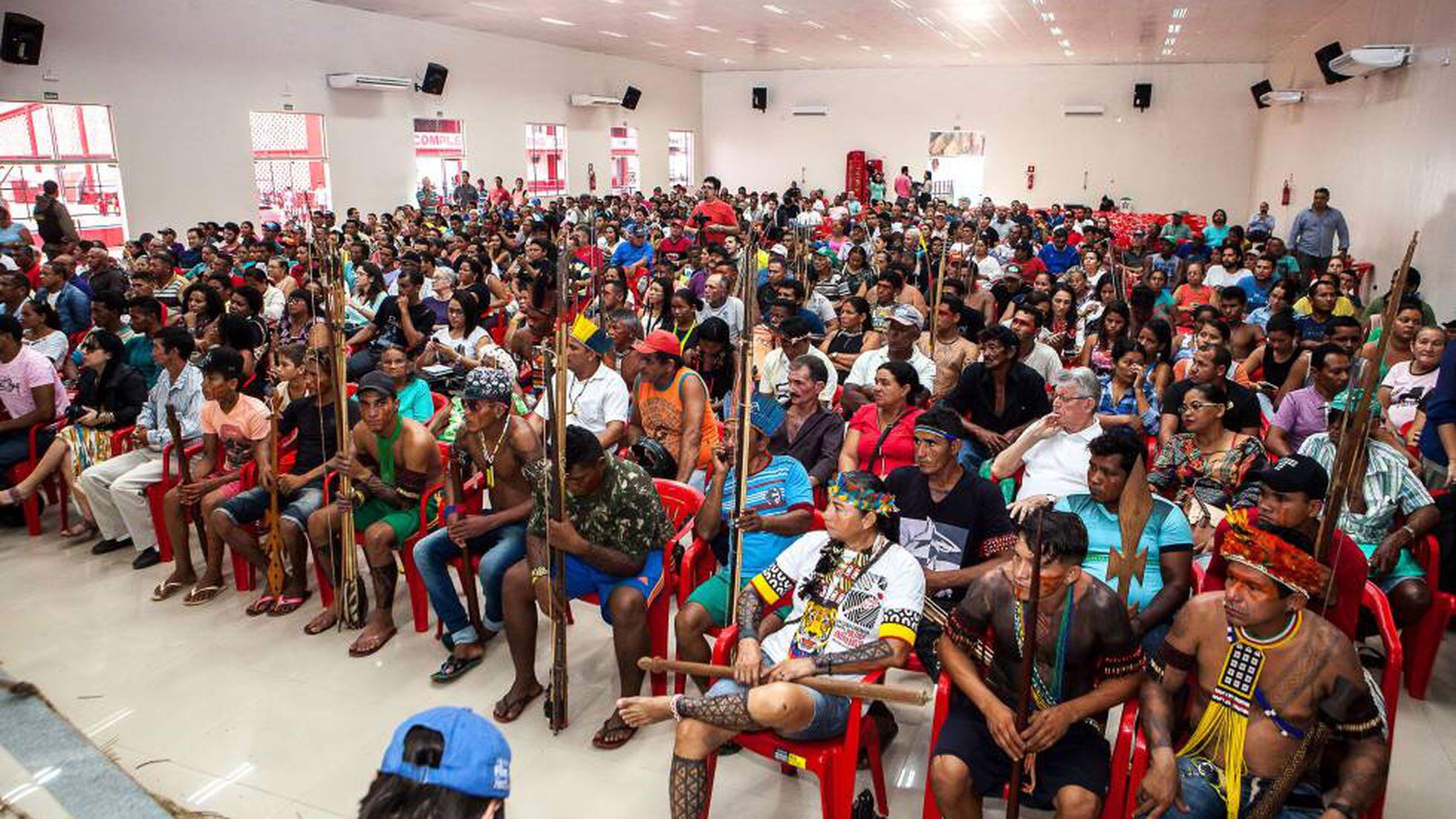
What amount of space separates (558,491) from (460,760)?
1690 mm

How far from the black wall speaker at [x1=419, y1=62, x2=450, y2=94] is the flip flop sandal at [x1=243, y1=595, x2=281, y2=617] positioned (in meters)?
13.6

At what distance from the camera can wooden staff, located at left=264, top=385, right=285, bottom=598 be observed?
13.3ft

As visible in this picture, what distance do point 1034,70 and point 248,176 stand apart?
650 inches

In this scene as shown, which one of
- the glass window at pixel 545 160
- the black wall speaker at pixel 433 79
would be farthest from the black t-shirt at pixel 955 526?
the glass window at pixel 545 160

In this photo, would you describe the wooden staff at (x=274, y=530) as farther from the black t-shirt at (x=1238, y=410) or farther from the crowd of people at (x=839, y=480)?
the black t-shirt at (x=1238, y=410)

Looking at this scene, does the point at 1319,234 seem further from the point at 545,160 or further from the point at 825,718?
the point at 545,160

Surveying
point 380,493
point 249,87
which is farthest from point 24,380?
point 249,87

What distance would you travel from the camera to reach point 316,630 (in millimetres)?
3928

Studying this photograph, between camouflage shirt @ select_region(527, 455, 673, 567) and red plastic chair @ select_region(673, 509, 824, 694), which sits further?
red plastic chair @ select_region(673, 509, 824, 694)

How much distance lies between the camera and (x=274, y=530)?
404 cm

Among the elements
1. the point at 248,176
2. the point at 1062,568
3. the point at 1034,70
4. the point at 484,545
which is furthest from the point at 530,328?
the point at 1034,70

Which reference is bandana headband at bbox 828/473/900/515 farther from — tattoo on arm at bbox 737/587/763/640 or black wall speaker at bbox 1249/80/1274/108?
black wall speaker at bbox 1249/80/1274/108

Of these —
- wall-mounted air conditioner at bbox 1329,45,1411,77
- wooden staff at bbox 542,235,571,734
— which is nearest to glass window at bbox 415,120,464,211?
wall-mounted air conditioner at bbox 1329,45,1411,77

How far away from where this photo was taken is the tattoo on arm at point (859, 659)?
8.41ft
